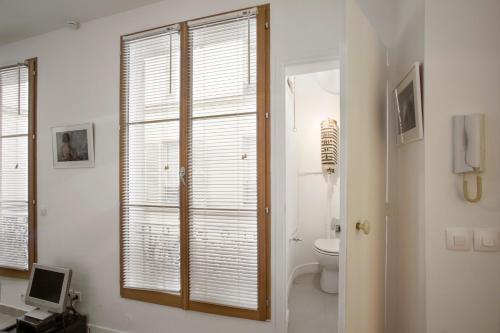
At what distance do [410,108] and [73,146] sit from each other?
2.81 metres

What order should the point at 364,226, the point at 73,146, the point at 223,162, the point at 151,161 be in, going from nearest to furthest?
the point at 364,226 < the point at 223,162 < the point at 151,161 < the point at 73,146

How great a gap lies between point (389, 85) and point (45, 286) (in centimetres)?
326

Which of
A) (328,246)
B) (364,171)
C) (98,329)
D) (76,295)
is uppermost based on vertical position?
(364,171)

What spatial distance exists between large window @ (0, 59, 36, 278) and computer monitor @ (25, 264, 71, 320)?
479 mm

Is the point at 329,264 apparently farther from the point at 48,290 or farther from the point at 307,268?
the point at 48,290

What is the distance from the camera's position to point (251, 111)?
6.16ft

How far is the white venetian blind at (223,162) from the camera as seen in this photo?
1.87 m

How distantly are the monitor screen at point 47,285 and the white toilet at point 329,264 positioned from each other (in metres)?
2.50

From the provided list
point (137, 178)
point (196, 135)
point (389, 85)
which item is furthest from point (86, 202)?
point (389, 85)

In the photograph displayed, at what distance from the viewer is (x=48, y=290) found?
2.22m

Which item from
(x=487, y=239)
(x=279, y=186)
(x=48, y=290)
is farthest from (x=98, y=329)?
(x=487, y=239)

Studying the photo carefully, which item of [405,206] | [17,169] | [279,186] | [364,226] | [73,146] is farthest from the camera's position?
[17,169]

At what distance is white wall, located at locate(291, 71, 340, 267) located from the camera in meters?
3.48

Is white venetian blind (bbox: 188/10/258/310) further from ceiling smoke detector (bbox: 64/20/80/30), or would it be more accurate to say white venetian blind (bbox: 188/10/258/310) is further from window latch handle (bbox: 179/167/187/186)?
ceiling smoke detector (bbox: 64/20/80/30)
